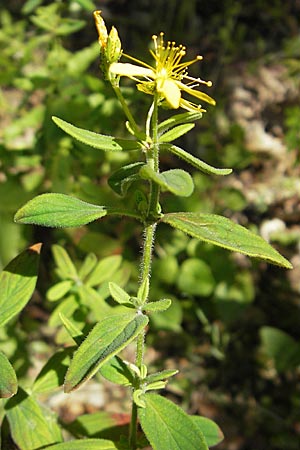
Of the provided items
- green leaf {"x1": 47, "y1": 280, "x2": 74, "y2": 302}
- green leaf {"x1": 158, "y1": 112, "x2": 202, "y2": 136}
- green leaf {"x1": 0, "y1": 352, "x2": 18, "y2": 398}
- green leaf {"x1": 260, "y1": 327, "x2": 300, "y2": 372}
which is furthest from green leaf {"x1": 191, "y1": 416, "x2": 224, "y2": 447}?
green leaf {"x1": 260, "y1": 327, "x2": 300, "y2": 372}

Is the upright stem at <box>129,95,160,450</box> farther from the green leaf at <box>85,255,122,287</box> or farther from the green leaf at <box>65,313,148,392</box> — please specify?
the green leaf at <box>85,255,122,287</box>

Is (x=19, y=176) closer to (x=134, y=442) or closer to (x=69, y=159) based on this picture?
(x=69, y=159)

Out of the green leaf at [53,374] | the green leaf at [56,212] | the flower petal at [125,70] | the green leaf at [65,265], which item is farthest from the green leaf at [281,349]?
the flower petal at [125,70]

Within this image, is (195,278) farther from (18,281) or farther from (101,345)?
(101,345)

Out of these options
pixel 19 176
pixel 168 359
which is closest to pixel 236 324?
pixel 168 359

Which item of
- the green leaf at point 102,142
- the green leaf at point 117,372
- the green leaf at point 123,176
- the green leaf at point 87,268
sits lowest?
the green leaf at point 117,372

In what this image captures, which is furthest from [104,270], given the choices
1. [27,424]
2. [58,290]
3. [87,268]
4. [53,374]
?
[27,424]

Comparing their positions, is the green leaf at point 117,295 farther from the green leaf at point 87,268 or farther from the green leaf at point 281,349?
the green leaf at point 281,349
